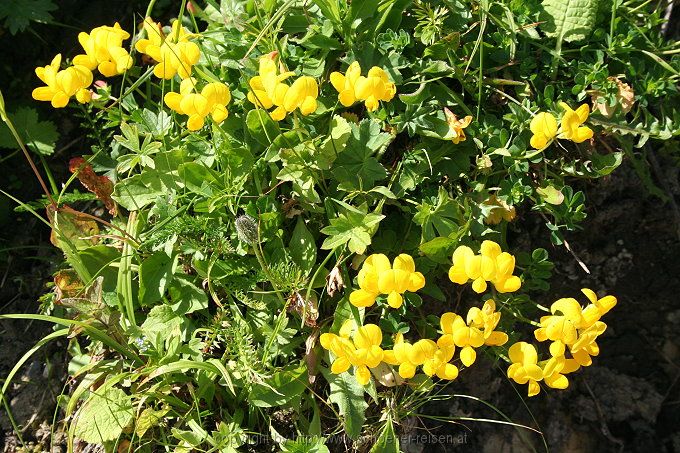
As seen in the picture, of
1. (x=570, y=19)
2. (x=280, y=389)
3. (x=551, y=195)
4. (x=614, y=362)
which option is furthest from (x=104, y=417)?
(x=614, y=362)

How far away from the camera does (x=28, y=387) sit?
2.46 meters

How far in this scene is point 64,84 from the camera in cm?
197

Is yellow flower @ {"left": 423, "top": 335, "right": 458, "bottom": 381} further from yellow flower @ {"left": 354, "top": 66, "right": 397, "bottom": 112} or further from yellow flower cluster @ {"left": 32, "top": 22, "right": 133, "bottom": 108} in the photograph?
yellow flower cluster @ {"left": 32, "top": 22, "right": 133, "bottom": 108}

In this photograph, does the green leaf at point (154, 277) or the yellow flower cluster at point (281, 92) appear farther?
the green leaf at point (154, 277)

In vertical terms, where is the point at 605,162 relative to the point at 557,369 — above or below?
above

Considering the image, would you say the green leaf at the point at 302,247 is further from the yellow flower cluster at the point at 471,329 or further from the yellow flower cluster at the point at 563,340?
the yellow flower cluster at the point at 563,340

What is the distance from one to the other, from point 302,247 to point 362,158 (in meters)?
0.30

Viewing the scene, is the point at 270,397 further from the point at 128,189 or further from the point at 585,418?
the point at 585,418

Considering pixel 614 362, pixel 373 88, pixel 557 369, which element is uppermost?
pixel 373 88

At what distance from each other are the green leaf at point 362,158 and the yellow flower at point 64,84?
28.4 inches

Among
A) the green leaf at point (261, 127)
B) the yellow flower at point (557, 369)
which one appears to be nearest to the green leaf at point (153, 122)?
the green leaf at point (261, 127)

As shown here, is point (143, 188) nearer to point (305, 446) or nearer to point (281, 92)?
point (281, 92)

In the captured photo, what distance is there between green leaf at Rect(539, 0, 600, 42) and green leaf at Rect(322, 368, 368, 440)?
3.77ft

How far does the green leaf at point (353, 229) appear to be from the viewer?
189cm
